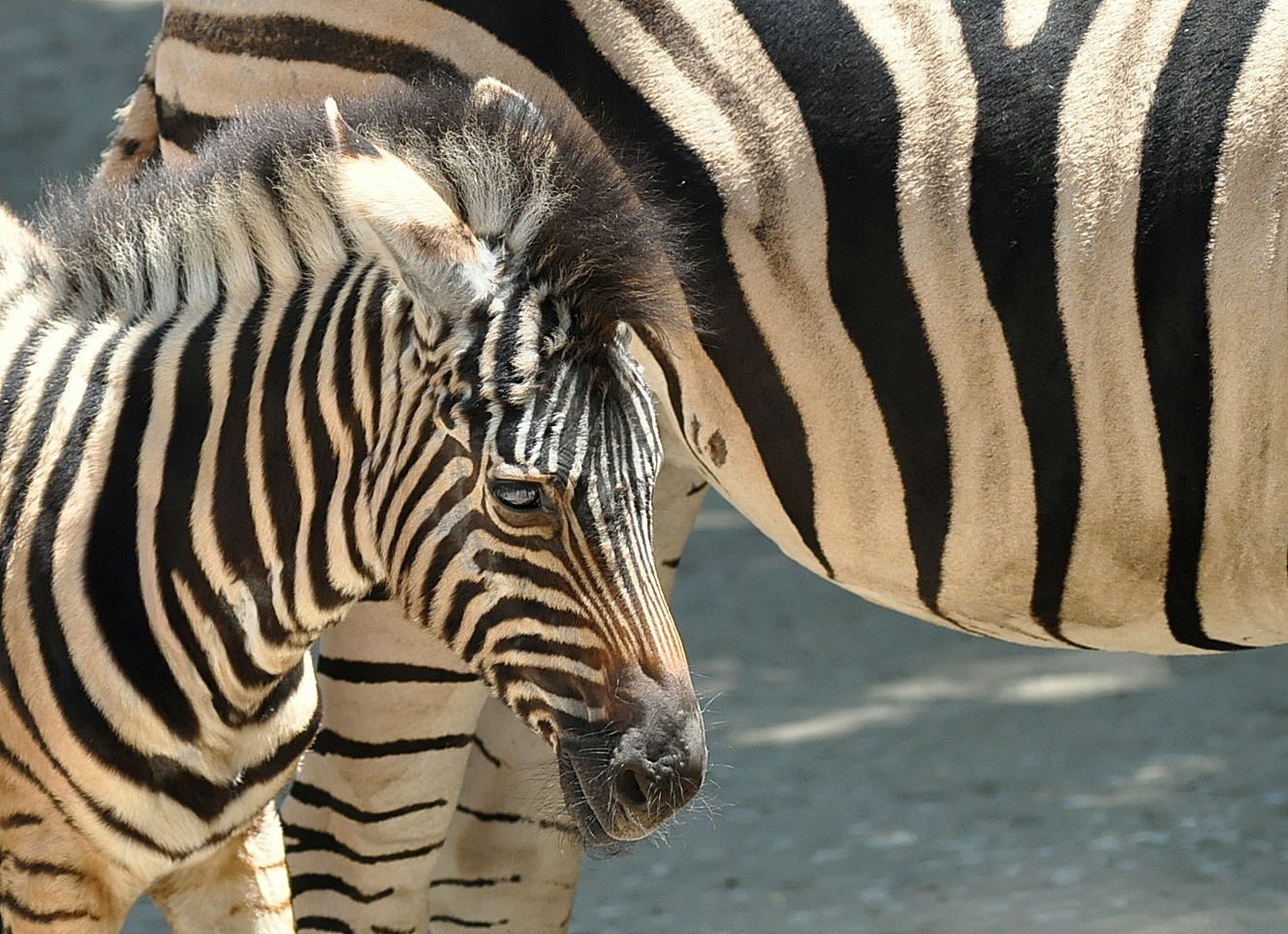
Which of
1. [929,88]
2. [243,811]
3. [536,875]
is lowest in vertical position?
[536,875]

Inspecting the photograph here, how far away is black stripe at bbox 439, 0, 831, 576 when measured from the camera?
3084mm

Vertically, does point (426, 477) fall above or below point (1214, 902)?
above

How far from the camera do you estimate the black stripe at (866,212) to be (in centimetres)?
306

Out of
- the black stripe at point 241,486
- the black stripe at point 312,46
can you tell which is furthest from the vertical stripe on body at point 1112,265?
the black stripe at point 241,486

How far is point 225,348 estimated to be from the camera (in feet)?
8.48

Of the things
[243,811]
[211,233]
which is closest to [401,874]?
[243,811]

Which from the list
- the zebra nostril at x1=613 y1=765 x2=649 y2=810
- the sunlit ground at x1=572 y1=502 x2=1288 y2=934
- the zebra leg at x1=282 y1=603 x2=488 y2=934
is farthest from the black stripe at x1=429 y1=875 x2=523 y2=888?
the zebra nostril at x1=613 y1=765 x2=649 y2=810

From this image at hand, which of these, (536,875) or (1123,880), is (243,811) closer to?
(536,875)

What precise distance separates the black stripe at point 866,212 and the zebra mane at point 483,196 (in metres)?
0.49

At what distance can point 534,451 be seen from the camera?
227 cm

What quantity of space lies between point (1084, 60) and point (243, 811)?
1.98 metres

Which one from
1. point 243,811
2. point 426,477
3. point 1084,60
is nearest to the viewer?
point 426,477

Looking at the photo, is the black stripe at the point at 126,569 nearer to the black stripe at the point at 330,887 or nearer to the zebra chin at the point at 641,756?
the zebra chin at the point at 641,756

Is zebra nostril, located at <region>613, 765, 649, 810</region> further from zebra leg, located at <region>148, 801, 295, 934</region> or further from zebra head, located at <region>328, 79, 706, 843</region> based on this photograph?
zebra leg, located at <region>148, 801, 295, 934</region>
